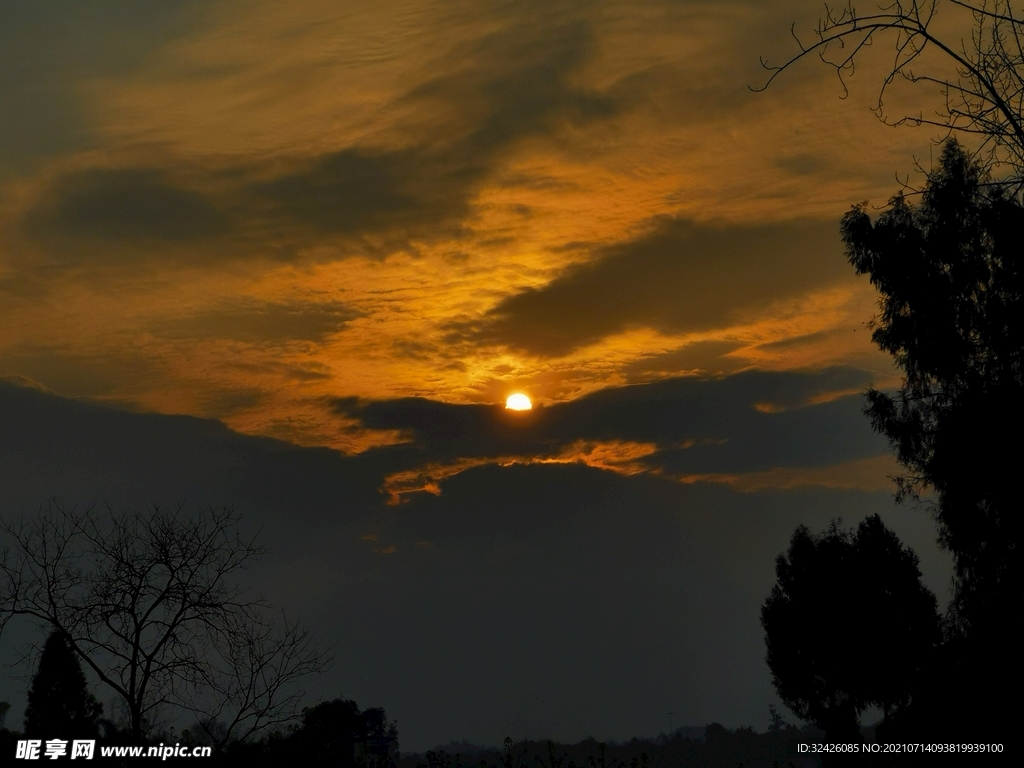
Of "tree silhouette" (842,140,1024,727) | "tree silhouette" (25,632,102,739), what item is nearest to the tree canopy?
"tree silhouette" (842,140,1024,727)

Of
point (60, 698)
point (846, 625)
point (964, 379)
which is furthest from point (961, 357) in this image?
point (60, 698)

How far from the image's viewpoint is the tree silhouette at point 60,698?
590 inches

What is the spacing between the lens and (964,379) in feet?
76.8

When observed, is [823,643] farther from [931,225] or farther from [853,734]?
[931,225]

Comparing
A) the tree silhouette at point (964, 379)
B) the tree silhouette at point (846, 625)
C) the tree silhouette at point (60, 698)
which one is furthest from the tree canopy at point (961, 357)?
the tree silhouette at point (60, 698)

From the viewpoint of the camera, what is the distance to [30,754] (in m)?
13.7

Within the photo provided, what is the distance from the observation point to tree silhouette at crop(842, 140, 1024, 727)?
21.5 metres

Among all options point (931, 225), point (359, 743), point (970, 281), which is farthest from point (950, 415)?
point (359, 743)

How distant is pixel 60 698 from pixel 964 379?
21518mm

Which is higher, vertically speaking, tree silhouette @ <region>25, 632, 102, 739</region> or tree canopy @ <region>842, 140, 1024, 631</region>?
tree canopy @ <region>842, 140, 1024, 631</region>

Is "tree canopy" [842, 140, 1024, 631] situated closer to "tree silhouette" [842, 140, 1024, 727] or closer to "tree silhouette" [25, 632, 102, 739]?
"tree silhouette" [842, 140, 1024, 727]

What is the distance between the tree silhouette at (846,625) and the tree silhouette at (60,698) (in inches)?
1052

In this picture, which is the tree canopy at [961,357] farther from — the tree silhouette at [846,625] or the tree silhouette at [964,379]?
the tree silhouette at [846,625]

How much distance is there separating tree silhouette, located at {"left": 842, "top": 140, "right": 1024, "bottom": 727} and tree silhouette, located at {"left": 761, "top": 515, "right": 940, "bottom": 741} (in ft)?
37.4
